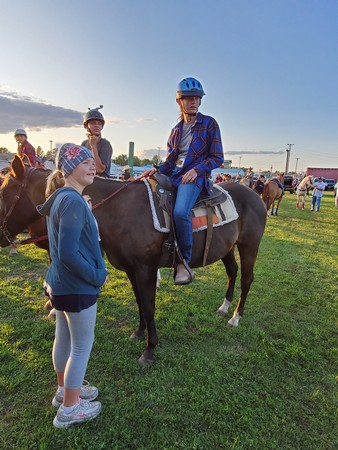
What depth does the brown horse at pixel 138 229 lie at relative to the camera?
309cm

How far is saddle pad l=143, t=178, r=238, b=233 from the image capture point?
10.3 feet

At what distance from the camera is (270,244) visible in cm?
952

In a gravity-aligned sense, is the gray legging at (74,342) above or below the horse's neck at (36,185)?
below

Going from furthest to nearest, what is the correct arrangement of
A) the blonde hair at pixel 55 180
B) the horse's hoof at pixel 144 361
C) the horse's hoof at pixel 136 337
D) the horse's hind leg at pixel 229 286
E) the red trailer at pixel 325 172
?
1. the red trailer at pixel 325 172
2. the horse's hind leg at pixel 229 286
3. the horse's hoof at pixel 136 337
4. the horse's hoof at pixel 144 361
5. the blonde hair at pixel 55 180

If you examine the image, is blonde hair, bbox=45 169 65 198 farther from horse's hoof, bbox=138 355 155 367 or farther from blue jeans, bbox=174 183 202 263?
horse's hoof, bbox=138 355 155 367

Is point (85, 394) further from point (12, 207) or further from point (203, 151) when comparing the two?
point (203, 151)

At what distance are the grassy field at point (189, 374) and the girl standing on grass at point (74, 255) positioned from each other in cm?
65

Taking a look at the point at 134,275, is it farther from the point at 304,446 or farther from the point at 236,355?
the point at 304,446

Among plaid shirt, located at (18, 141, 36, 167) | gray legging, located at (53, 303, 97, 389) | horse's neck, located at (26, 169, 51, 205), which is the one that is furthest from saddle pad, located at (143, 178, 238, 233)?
plaid shirt, located at (18, 141, 36, 167)

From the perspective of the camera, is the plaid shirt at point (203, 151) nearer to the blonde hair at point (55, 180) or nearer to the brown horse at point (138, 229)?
the brown horse at point (138, 229)

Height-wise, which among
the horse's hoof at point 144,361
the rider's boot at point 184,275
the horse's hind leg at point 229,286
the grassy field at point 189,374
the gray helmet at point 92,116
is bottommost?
the grassy field at point 189,374

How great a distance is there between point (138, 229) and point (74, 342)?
4.35ft

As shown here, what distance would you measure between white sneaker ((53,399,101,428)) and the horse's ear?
2.93m

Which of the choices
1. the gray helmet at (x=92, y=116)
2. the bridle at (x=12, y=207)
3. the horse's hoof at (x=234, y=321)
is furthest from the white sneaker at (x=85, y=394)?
the gray helmet at (x=92, y=116)
